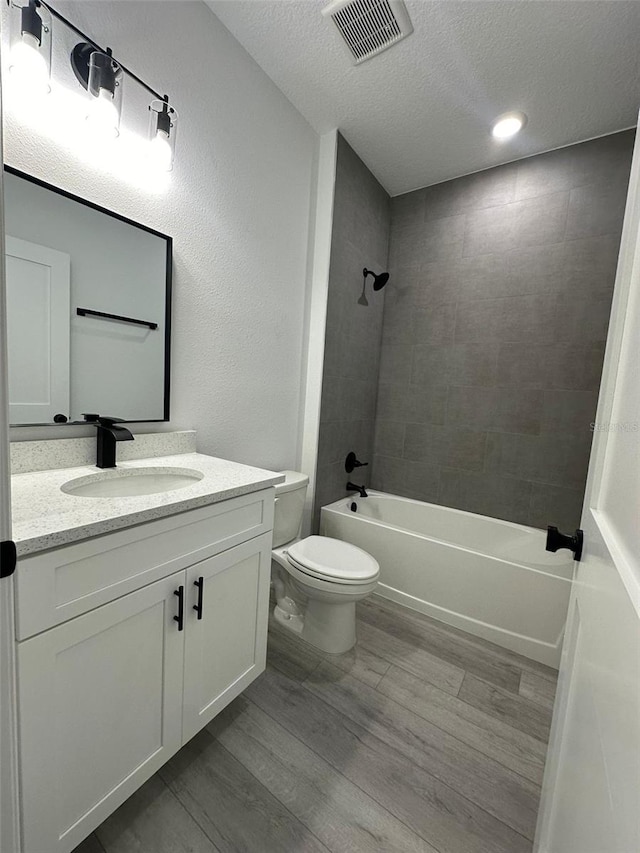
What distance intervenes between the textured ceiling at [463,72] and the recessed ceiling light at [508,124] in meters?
0.04

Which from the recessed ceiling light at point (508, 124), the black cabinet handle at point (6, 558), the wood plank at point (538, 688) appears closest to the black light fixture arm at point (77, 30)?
the black cabinet handle at point (6, 558)

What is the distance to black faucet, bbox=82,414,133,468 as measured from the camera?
1.18 meters

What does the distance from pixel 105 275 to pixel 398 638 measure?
2053 millimetres

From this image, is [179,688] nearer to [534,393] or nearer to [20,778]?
[20,778]

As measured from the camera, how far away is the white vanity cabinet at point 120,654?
707mm

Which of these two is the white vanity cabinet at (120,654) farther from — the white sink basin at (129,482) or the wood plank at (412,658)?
the wood plank at (412,658)

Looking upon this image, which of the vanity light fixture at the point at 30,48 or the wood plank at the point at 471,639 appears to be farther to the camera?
the wood plank at the point at 471,639

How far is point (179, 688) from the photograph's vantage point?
3.27ft

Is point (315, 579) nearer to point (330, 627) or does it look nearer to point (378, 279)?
point (330, 627)

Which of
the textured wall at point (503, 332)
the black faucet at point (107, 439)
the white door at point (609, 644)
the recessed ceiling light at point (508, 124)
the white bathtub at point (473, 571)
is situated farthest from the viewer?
the textured wall at point (503, 332)

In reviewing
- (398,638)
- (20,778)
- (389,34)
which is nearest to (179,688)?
(20,778)

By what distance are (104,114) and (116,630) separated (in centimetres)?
148

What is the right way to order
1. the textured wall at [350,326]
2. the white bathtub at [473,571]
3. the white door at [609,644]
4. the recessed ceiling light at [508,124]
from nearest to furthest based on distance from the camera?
the white door at [609,644]
the white bathtub at [473,571]
the recessed ceiling light at [508,124]
the textured wall at [350,326]

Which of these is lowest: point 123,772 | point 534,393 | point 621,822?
point 123,772
